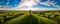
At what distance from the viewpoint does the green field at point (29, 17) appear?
203 centimetres

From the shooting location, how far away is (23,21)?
2.04 metres

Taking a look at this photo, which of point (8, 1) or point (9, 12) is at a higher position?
point (8, 1)

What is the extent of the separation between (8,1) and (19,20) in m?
0.32

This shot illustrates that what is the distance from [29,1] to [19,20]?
1.01ft

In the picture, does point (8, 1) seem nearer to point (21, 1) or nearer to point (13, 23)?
point (21, 1)

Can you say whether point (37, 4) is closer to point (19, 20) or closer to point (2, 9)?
point (19, 20)

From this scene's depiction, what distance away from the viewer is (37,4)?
2.07 meters

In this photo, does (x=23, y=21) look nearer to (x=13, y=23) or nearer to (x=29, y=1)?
(x=13, y=23)

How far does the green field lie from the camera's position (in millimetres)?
2031

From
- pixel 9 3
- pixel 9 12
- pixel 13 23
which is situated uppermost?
pixel 9 3

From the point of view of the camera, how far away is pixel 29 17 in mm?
2059

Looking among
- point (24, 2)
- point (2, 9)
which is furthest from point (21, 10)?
point (2, 9)

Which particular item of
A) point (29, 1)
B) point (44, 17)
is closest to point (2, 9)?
point (29, 1)

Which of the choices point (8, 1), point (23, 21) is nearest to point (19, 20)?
point (23, 21)
